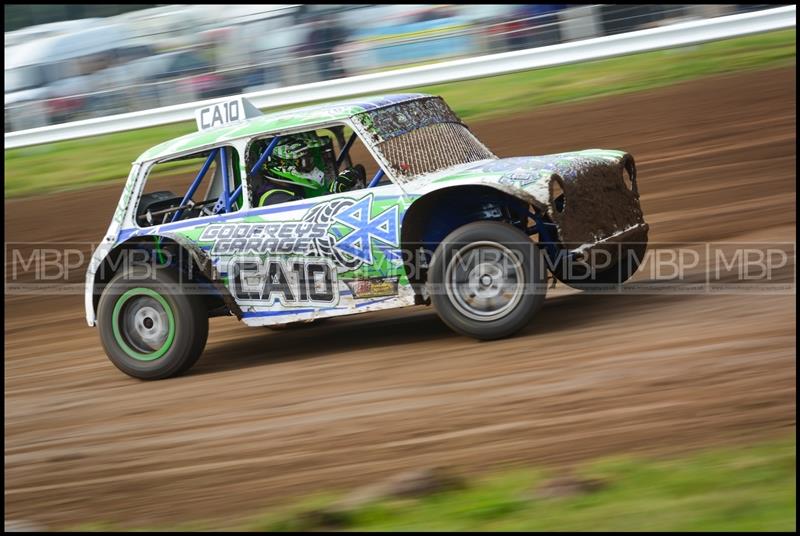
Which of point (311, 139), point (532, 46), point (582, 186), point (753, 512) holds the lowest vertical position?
point (753, 512)

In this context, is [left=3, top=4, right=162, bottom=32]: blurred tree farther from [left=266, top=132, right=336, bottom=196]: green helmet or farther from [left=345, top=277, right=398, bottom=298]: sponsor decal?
[left=345, top=277, right=398, bottom=298]: sponsor decal

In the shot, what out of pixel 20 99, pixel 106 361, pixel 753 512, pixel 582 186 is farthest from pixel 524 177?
pixel 20 99

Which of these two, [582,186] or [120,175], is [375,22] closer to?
[120,175]

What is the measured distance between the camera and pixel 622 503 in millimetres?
3998

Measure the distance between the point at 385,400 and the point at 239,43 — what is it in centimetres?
1164

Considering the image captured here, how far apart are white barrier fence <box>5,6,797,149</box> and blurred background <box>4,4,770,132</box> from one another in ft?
0.78

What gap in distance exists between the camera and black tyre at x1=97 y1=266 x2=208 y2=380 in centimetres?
691

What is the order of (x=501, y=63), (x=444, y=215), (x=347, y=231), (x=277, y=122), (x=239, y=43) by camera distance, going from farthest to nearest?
(x=239, y=43), (x=501, y=63), (x=277, y=122), (x=444, y=215), (x=347, y=231)

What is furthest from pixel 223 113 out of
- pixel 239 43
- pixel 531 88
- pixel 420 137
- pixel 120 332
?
pixel 239 43

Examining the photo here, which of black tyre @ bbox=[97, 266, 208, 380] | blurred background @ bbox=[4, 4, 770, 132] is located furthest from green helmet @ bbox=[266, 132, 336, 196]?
blurred background @ bbox=[4, 4, 770, 132]

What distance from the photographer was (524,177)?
6172 mm

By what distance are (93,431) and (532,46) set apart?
10373 millimetres

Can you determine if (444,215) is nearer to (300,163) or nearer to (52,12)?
(300,163)

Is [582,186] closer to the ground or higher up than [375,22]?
closer to the ground
